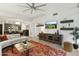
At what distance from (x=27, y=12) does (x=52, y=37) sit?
79cm

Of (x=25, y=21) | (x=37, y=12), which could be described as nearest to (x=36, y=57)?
(x=25, y=21)

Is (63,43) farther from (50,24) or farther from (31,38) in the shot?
(31,38)

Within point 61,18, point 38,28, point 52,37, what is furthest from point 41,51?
point 61,18

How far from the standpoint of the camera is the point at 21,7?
246cm

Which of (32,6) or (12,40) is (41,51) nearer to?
(12,40)

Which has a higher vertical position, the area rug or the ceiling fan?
the ceiling fan

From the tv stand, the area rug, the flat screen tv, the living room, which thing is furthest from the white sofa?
the flat screen tv

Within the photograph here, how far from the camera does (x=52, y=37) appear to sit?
2.50m

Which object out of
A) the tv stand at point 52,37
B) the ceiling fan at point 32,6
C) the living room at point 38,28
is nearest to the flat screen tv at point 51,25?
the living room at point 38,28

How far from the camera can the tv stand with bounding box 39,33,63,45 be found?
246 cm

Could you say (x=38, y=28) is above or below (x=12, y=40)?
above

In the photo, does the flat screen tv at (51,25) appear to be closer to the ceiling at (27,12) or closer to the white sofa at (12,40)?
the ceiling at (27,12)

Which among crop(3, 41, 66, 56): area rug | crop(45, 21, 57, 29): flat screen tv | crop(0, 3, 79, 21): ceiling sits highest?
crop(0, 3, 79, 21): ceiling

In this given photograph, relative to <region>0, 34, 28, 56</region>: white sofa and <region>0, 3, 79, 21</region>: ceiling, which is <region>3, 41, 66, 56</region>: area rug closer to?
<region>0, 34, 28, 56</region>: white sofa
